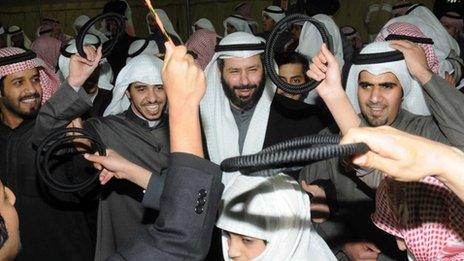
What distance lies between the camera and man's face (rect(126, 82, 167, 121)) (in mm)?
4098

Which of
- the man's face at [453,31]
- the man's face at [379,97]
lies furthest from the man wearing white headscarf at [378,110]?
the man's face at [453,31]

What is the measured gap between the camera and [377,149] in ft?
4.36

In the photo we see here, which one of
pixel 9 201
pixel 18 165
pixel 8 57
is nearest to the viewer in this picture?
pixel 9 201

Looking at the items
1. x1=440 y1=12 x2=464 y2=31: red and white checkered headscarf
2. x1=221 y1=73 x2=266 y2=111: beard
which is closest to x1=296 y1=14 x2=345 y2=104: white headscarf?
x1=221 y1=73 x2=266 y2=111: beard

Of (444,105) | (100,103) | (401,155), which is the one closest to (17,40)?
(100,103)

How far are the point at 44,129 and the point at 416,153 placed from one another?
9.14 ft

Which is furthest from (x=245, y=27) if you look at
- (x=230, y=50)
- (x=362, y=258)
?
(x=362, y=258)

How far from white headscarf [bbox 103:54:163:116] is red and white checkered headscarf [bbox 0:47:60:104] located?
1.98 ft

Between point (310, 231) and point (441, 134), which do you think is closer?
point (310, 231)

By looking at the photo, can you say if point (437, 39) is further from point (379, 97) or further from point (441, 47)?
point (379, 97)

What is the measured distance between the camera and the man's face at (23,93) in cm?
422

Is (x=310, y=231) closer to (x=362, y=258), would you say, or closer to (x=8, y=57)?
(x=362, y=258)

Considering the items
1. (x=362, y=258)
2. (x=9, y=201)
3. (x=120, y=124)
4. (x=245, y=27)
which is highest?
(x=9, y=201)

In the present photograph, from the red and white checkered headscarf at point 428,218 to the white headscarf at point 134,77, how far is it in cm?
227
